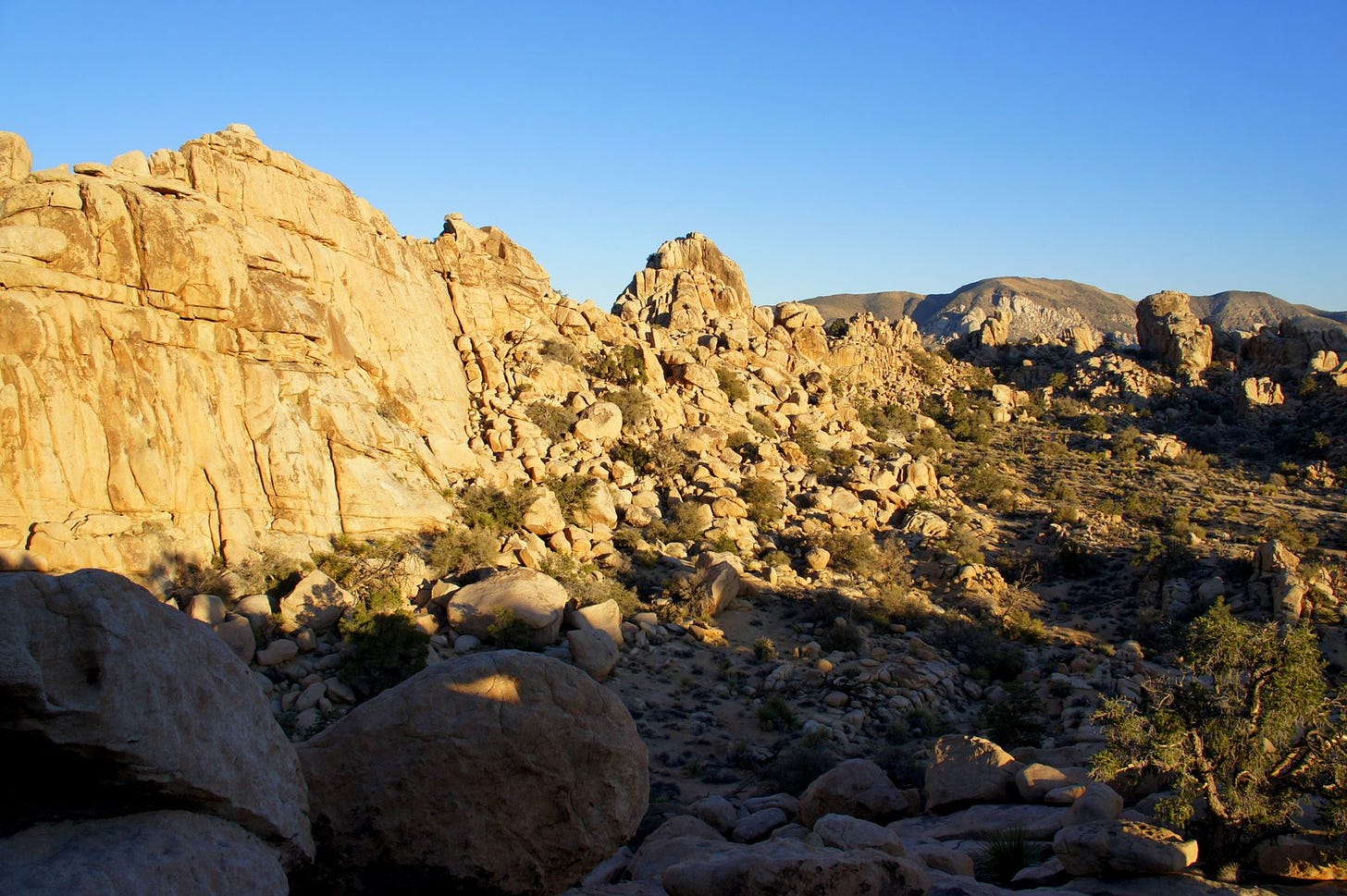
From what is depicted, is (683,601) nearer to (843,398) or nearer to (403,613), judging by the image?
(403,613)

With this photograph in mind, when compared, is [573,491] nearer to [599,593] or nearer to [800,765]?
[599,593]

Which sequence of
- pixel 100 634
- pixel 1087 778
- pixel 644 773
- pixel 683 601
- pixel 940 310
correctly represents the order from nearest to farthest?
pixel 100 634
pixel 644 773
pixel 1087 778
pixel 683 601
pixel 940 310

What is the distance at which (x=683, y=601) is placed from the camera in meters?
16.5

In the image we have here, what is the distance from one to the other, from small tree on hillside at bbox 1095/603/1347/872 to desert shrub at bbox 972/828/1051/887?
0.94m

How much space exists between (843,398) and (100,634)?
29412 millimetres

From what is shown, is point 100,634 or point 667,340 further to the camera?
point 667,340

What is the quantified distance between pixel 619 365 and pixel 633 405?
2330 millimetres

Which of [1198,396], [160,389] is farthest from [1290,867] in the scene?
[1198,396]

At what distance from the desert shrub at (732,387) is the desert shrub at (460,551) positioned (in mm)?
13032

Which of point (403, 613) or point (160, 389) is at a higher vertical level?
point (160, 389)

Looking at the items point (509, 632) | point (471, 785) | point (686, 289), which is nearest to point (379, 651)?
point (509, 632)

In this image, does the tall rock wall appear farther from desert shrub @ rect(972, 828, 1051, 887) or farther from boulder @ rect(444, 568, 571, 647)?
desert shrub @ rect(972, 828, 1051, 887)

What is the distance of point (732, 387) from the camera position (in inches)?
1094

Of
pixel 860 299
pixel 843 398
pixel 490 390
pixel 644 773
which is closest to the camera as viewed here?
pixel 644 773
